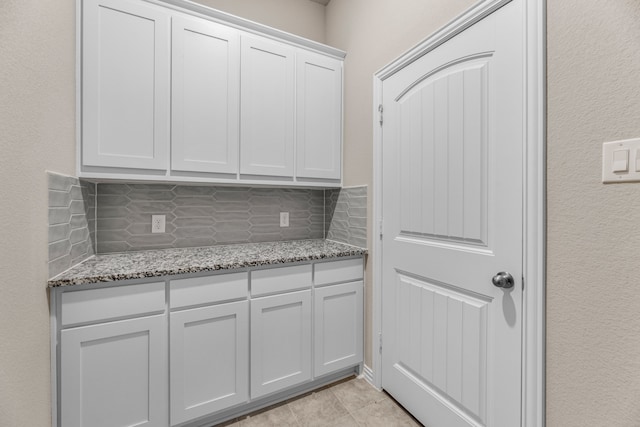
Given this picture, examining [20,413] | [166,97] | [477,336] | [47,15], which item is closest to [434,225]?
[477,336]

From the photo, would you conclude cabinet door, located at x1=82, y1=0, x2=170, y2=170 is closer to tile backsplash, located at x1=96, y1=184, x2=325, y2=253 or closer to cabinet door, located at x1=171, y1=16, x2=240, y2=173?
cabinet door, located at x1=171, y1=16, x2=240, y2=173

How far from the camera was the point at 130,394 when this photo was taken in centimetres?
130

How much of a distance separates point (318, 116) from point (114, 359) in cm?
183

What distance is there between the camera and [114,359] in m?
1.27

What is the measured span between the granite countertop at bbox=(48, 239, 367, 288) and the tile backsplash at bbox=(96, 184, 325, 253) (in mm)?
80

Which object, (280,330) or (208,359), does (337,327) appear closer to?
(280,330)

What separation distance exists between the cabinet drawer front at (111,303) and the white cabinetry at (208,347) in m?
0.08

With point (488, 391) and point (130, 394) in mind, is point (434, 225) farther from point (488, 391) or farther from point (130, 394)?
point (130, 394)

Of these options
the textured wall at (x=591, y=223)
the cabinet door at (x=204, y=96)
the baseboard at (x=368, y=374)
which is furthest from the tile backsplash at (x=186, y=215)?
the textured wall at (x=591, y=223)

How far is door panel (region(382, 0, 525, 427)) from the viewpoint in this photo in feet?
3.59

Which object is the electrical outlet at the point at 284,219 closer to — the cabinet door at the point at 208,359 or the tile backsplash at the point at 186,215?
the tile backsplash at the point at 186,215

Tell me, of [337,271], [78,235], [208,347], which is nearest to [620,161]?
[337,271]

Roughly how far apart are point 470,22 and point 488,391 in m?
1.59

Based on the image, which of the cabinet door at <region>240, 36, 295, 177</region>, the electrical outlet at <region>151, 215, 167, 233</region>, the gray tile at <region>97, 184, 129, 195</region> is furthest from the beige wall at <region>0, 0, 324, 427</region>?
the cabinet door at <region>240, 36, 295, 177</region>
